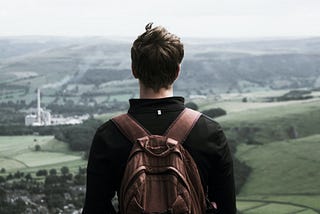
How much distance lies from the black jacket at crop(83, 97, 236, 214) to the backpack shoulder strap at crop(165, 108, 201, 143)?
0.02m

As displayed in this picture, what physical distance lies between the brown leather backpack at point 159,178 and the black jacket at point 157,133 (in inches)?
2.9

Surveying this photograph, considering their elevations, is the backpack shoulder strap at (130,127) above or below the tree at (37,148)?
above

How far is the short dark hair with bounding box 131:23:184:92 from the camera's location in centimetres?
280

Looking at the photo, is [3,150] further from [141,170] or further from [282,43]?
[282,43]

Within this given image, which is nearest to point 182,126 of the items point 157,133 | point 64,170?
point 157,133

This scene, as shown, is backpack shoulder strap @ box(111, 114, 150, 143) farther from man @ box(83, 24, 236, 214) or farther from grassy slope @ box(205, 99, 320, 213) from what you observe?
grassy slope @ box(205, 99, 320, 213)

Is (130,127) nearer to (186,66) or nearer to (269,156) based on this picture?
(269,156)

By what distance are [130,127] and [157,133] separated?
0.42ft

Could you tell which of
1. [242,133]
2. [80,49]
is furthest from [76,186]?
[80,49]

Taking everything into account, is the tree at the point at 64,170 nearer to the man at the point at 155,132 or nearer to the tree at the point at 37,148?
the tree at the point at 37,148

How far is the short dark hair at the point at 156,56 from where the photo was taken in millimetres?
2797

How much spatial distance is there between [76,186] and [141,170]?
710 inches

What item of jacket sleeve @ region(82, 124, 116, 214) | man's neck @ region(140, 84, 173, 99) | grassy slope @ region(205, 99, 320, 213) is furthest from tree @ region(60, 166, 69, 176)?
man's neck @ region(140, 84, 173, 99)

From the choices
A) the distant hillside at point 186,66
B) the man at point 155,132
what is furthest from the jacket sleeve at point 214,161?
the distant hillside at point 186,66
